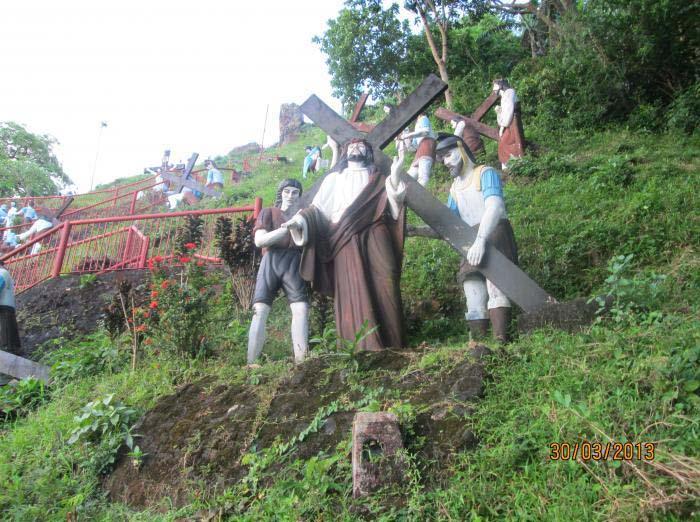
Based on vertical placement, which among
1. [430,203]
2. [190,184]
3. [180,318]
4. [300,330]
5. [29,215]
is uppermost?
[190,184]

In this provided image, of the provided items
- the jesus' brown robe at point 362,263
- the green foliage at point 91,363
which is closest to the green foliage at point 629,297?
the jesus' brown robe at point 362,263

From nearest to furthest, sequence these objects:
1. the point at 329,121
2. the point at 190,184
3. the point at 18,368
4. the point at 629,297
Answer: the point at 629,297, the point at 329,121, the point at 18,368, the point at 190,184

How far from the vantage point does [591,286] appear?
21.4 ft

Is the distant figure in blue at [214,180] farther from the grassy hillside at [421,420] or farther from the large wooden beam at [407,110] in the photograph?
the large wooden beam at [407,110]

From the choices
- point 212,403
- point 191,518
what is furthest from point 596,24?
point 191,518

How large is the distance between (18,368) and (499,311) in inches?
193

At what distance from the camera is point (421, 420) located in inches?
139

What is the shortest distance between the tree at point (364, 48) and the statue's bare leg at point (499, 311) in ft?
49.8

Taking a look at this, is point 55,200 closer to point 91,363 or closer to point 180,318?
point 91,363

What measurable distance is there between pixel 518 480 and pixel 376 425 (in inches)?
30.4

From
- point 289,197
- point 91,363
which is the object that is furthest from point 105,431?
point 289,197

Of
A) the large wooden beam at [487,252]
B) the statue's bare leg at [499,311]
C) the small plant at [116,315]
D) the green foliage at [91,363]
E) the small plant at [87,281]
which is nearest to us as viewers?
the large wooden beam at [487,252]

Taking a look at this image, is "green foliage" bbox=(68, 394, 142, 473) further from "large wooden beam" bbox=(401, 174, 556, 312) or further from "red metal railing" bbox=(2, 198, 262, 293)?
"red metal railing" bbox=(2, 198, 262, 293)
